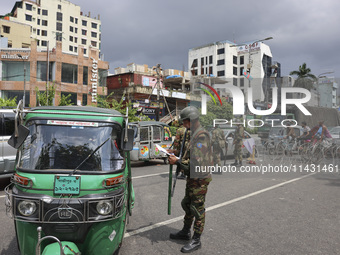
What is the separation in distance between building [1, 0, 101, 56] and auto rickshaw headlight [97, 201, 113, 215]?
6700 cm

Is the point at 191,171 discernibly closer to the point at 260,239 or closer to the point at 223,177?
the point at 260,239

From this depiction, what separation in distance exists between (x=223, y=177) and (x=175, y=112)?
1234 inches

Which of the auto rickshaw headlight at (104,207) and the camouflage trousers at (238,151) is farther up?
the camouflage trousers at (238,151)

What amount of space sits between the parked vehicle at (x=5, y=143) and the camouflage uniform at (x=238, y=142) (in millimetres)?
6160

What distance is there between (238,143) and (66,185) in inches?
219

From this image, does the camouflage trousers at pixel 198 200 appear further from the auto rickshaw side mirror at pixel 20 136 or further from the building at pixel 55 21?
the building at pixel 55 21

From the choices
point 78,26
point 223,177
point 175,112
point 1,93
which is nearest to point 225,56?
point 175,112

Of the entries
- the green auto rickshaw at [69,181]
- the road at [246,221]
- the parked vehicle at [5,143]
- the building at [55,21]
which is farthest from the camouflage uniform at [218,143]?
the building at [55,21]

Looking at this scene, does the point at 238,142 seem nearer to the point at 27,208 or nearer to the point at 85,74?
the point at 27,208

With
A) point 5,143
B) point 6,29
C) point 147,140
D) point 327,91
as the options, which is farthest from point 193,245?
point 6,29

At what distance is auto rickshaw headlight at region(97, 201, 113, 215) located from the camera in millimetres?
3046

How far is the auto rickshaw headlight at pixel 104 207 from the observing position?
3046 millimetres

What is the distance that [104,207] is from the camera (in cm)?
309

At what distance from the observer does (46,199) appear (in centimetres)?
295
